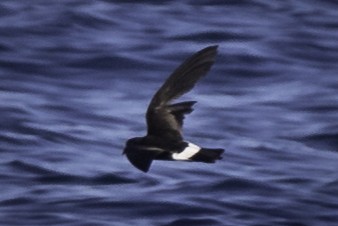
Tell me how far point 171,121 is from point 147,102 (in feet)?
18.3

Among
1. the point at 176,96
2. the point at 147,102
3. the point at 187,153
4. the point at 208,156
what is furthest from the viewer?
the point at 147,102

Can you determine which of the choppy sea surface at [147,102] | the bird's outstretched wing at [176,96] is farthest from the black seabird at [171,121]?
the choppy sea surface at [147,102]

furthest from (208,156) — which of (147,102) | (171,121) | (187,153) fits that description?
(147,102)

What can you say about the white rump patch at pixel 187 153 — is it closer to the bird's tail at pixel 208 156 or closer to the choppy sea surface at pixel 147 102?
the bird's tail at pixel 208 156

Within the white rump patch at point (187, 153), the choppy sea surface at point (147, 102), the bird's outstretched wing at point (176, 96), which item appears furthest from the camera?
the choppy sea surface at point (147, 102)

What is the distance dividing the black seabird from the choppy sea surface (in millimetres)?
2687

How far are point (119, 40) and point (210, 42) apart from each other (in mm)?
920

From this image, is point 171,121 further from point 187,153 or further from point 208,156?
point 208,156

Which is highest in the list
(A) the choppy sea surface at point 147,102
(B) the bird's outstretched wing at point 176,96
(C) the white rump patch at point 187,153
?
(B) the bird's outstretched wing at point 176,96

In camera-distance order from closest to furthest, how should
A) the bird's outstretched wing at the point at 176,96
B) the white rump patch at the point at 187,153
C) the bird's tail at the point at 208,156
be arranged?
the bird's tail at the point at 208,156, the white rump patch at the point at 187,153, the bird's outstretched wing at the point at 176,96

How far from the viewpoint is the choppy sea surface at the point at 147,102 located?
1287 cm

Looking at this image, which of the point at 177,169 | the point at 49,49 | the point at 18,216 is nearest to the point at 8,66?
the point at 49,49

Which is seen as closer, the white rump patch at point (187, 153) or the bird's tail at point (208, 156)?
the bird's tail at point (208, 156)

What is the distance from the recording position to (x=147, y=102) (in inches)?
597
